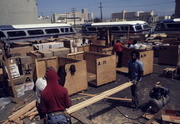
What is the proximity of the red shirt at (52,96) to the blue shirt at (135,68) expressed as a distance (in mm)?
3913

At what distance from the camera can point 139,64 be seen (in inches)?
269

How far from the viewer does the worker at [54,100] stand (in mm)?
3709

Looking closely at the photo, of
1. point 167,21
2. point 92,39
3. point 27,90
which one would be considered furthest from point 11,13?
point 27,90

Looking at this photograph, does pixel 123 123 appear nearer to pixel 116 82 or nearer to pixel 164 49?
pixel 116 82

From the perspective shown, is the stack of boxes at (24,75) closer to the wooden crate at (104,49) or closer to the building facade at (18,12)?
the wooden crate at (104,49)

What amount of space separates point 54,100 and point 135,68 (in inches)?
165

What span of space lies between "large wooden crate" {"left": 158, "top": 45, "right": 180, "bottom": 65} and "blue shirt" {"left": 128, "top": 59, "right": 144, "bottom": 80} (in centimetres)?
715

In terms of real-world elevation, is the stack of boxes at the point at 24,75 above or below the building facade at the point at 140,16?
below

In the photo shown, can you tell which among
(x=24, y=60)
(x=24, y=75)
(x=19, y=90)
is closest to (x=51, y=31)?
(x=24, y=60)

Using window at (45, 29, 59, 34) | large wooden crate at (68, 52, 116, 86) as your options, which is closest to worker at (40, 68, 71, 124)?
large wooden crate at (68, 52, 116, 86)

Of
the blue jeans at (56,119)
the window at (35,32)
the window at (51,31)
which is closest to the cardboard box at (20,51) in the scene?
the window at (35,32)

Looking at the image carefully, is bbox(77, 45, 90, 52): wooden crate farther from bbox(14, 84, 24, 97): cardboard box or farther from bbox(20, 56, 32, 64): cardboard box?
bbox(14, 84, 24, 97): cardboard box

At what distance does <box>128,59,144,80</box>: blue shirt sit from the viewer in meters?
6.85

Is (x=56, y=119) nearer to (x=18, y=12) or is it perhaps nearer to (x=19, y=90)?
(x=19, y=90)
